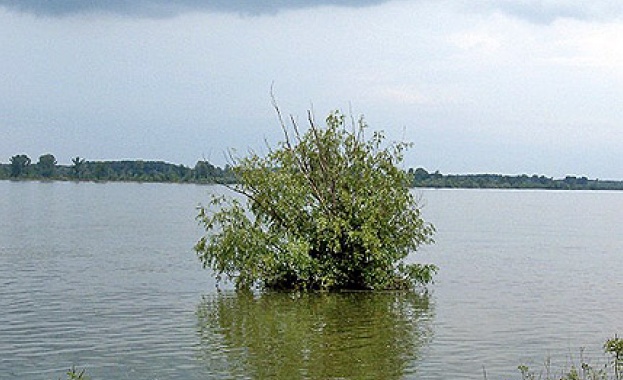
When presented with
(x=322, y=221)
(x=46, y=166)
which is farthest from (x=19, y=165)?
(x=322, y=221)

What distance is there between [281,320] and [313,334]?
6.91 ft

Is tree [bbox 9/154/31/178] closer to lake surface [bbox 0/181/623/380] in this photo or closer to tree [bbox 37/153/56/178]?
tree [bbox 37/153/56/178]

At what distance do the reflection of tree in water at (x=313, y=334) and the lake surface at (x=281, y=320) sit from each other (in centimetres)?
5

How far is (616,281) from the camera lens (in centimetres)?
3625

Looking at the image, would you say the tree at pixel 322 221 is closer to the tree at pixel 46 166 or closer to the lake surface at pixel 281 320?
the lake surface at pixel 281 320

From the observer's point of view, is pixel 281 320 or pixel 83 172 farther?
pixel 83 172

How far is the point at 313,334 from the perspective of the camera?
22219 millimetres

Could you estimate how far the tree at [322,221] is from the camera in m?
28.3

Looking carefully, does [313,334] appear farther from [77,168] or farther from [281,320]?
[77,168]

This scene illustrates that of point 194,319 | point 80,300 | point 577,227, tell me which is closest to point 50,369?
point 194,319

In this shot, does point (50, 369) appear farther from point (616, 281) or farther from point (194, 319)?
point (616, 281)

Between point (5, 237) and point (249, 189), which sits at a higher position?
point (249, 189)

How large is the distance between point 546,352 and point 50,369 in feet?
36.8

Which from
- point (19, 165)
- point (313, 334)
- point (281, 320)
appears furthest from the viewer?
point (19, 165)
